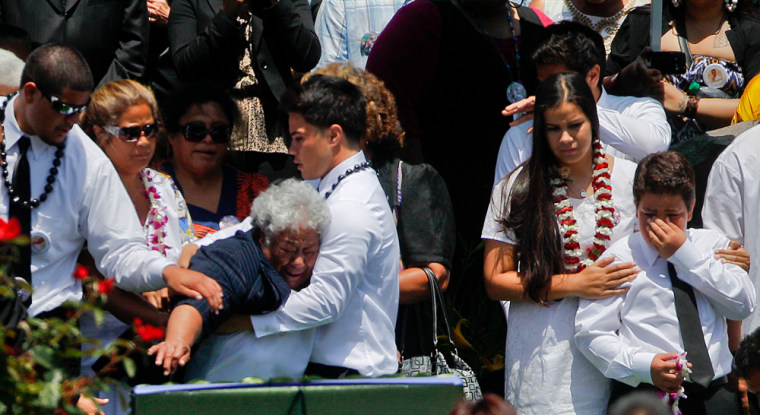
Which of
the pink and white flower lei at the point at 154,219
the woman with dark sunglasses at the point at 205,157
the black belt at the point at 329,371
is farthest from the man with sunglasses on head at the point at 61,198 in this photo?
the woman with dark sunglasses at the point at 205,157

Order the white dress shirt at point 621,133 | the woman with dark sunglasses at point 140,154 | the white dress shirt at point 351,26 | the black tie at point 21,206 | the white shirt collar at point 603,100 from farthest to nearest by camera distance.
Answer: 1. the white dress shirt at point 351,26
2. the white shirt collar at point 603,100
3. the white dress shirt at point 621,133
4. the woman with dark sunglasses at point 140,154
5. the black tie at point 21,206

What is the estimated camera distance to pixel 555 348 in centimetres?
486

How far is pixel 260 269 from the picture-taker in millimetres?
4402

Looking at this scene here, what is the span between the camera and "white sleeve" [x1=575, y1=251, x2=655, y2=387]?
4.58 m

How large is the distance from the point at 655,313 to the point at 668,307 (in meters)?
0.06

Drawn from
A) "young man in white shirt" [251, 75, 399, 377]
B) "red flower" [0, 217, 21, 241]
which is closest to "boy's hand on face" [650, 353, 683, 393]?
"young man in white shirt" [251, 75, 399, 377]

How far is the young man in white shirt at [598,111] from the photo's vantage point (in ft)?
17.7

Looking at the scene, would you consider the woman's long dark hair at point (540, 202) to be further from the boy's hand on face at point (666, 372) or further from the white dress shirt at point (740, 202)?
the white dress shirt at point (740, 202)

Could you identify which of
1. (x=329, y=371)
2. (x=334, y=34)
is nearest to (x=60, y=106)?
(x=329, y=371)

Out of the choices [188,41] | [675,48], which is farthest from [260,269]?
[675,48]

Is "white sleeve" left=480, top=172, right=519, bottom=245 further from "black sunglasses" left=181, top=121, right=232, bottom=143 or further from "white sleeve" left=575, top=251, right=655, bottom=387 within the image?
"black sunglasses" left=181, top=121, right=232, bottom=143

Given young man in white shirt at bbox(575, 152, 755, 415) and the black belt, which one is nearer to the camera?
the black belt

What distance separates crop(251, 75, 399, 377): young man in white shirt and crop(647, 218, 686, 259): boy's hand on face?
41.0 inches

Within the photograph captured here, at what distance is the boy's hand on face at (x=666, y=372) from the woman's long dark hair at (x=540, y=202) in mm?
576
